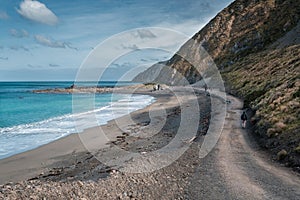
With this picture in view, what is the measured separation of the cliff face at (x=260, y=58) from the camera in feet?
60.1

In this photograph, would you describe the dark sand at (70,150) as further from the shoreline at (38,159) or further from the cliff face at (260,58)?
the cliff face at (260,58)

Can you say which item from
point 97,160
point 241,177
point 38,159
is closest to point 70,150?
point 38,159

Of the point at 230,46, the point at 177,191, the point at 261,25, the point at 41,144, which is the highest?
the point at 261,25

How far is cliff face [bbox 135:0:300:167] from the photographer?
18328 mm

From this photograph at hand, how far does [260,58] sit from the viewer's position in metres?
76.1

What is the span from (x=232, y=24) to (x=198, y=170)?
120229mm

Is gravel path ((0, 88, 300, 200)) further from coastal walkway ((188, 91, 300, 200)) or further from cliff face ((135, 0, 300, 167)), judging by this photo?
cliff face ((135, 0, 300, 167))

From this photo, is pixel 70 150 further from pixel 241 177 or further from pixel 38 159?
pixel 241 177

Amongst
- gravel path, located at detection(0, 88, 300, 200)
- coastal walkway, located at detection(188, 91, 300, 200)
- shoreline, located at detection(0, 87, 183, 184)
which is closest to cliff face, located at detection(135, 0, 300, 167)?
coastal walkway, located at detection(188, 91, 300, 200)

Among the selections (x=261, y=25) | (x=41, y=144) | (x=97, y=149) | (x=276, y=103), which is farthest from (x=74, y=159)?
(x=261, y=25)

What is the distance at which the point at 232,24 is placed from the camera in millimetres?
121938

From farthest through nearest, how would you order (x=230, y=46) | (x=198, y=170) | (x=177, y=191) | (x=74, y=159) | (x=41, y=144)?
(x=230, y=46), (x=41, y=144), (x=74, y=159), (x=198, y=170), (x=177, y=191)

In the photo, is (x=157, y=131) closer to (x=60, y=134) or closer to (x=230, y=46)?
(x=60, y=134)

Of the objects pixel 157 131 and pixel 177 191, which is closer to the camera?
pixel 177 191
